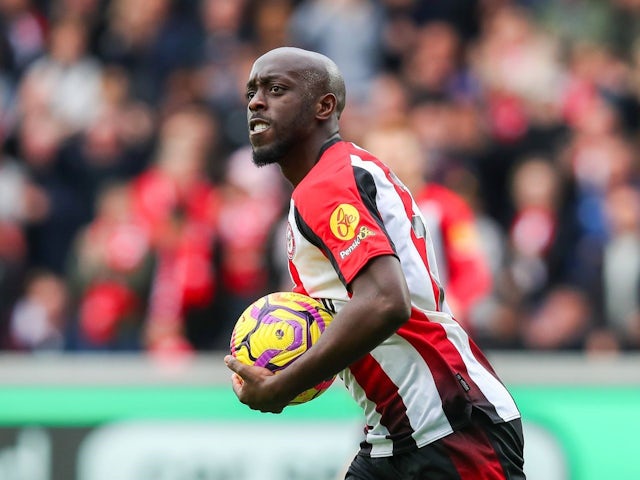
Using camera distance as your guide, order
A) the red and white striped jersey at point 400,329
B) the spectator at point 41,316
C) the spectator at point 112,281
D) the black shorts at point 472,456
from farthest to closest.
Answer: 1. the spectator at point 41,316
2. the spectator at point 112,281
3. the black shorts at point 472,456
4. the red and white striped jersey at point 400,329

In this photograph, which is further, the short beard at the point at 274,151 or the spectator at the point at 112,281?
the spectator at the point at 112,281

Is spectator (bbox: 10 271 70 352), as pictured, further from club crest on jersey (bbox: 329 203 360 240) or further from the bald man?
club crest on jersey (bbox: 329 203 360 240)

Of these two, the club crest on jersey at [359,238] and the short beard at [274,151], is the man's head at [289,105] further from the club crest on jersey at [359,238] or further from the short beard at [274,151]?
the club crest on jersey at [359,238]

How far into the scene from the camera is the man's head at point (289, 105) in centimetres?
422

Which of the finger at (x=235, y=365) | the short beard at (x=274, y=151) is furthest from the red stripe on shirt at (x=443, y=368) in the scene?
the short beard at (x=274, y=151)

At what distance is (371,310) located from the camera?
3709mm

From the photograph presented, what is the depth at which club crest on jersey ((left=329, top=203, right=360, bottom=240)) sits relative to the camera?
3.81 meters

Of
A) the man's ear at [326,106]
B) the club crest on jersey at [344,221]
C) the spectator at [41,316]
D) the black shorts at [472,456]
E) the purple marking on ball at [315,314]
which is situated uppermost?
the spectator at [41,316]

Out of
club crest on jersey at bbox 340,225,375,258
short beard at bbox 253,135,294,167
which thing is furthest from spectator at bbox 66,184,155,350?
club crest on jersey at bbox 340,225,375,258

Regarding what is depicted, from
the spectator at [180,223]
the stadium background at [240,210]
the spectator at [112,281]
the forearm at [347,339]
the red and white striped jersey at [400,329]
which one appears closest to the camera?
the forearm at [347,339]

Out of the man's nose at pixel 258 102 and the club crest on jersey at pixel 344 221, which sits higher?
the man's nose at pixel 258 102

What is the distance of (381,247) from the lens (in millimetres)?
3762

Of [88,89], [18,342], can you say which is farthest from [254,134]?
[88,89]

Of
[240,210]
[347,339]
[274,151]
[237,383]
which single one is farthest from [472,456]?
[240,210]
